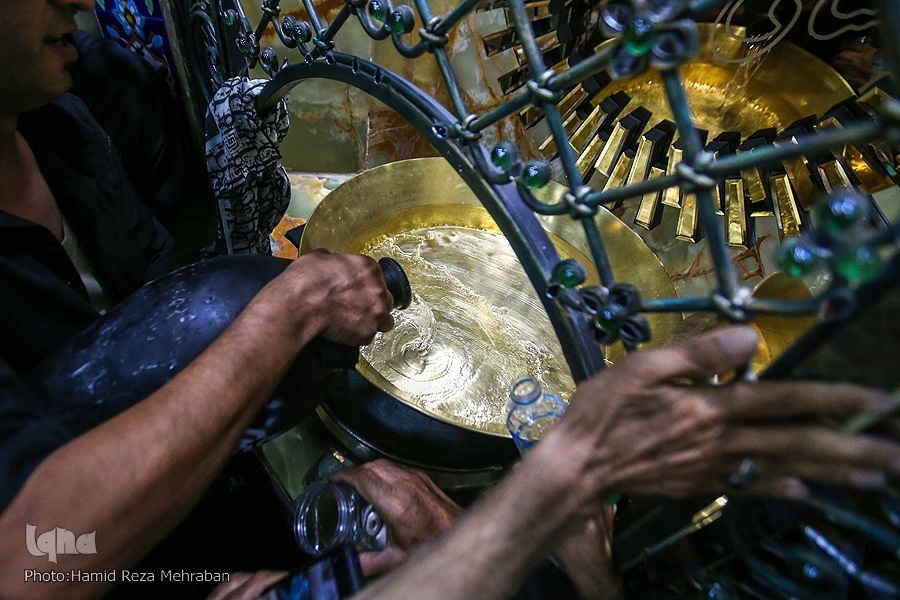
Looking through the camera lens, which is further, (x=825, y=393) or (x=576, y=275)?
(x=576, y=275)

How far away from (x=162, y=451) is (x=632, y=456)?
47 cm

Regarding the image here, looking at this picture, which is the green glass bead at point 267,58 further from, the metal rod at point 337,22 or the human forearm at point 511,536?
the human forearm at point 511,536

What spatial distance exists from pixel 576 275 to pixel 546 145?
0.83m

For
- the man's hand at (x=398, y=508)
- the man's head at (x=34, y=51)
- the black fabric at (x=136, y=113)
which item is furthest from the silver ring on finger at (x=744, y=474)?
the black fabric at (x=136, y=113)

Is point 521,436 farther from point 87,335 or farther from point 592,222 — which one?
point 87,335

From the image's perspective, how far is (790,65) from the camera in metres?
1.17

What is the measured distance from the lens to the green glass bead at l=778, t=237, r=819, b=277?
0.36 m

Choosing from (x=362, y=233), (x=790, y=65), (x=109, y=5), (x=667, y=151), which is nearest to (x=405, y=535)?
(x=362, y=233)

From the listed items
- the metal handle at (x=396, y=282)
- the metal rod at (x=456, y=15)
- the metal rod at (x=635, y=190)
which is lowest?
the metal handle at (x=396, y=282)

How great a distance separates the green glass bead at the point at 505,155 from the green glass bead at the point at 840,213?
0.30m

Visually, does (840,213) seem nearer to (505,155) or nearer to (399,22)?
(505,155)

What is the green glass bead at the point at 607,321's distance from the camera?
51 centimetres

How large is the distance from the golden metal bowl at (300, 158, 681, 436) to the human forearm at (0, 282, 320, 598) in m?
0.21

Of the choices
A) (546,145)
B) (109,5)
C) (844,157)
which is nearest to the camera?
(844,157)
